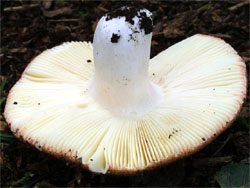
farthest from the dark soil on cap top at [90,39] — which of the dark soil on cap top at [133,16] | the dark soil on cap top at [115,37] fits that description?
the dark soil on cap top at [115,37]

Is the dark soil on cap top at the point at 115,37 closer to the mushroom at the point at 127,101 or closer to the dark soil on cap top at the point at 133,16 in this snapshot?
the mushroom at the point at 127,101

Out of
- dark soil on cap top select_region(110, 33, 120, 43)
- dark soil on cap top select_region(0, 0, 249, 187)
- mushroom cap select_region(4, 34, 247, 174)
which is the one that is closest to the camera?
mushroom cap select_region(4, 34, 247, 174)

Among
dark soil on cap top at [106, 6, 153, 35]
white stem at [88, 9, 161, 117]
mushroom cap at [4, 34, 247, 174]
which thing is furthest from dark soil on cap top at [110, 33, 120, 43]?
mushroom cap at [4, 34, 247, 174]

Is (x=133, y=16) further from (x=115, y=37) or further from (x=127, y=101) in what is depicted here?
(x=127, y=101)

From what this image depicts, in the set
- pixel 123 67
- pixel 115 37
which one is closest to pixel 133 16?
pixel 115 37

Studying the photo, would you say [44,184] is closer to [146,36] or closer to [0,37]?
[146,36]

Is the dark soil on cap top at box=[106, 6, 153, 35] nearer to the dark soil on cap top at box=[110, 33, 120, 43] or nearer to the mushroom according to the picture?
the mushroom
